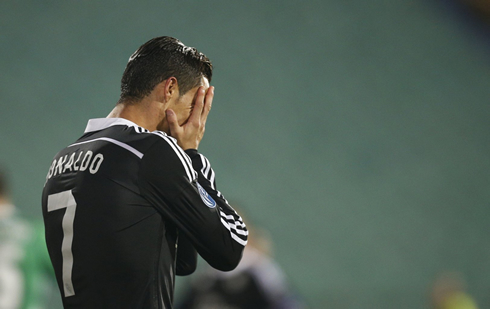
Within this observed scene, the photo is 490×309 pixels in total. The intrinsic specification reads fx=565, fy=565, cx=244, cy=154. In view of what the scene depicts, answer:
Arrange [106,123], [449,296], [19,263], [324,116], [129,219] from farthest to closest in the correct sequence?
1. [324,116]
2. [449,296]
3. [19,263]
4. [106,123]
5. [129,219]

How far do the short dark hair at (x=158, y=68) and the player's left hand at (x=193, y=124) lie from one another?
0.05m

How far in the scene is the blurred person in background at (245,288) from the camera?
473cm

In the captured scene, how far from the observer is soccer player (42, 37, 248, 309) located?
146 centimetres

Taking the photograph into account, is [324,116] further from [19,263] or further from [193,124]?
[193,124]

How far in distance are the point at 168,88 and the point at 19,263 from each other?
2813mm

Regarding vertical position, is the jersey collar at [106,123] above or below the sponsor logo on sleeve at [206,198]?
above

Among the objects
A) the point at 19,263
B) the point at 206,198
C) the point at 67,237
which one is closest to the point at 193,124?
the point at 206,198

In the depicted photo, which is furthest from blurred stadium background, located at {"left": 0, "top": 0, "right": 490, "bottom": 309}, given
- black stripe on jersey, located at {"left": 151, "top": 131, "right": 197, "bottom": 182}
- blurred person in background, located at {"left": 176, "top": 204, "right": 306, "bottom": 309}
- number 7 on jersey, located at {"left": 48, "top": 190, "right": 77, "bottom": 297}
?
black stripe on jersey, located at {"left": 151, "top": 131, "right": 197, "bottom": 182}

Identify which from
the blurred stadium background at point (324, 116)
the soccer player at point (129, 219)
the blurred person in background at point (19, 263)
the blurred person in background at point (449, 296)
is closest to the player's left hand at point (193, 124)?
the soccer player at point (129, 219)

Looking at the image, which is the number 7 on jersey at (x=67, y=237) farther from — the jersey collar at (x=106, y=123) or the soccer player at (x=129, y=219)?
the jersey collar at (x=106, y=123)

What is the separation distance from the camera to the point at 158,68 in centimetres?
171

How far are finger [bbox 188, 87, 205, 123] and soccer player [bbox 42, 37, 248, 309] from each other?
0.19m

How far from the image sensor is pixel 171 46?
1745 millimetres

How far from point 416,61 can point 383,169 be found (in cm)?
202
